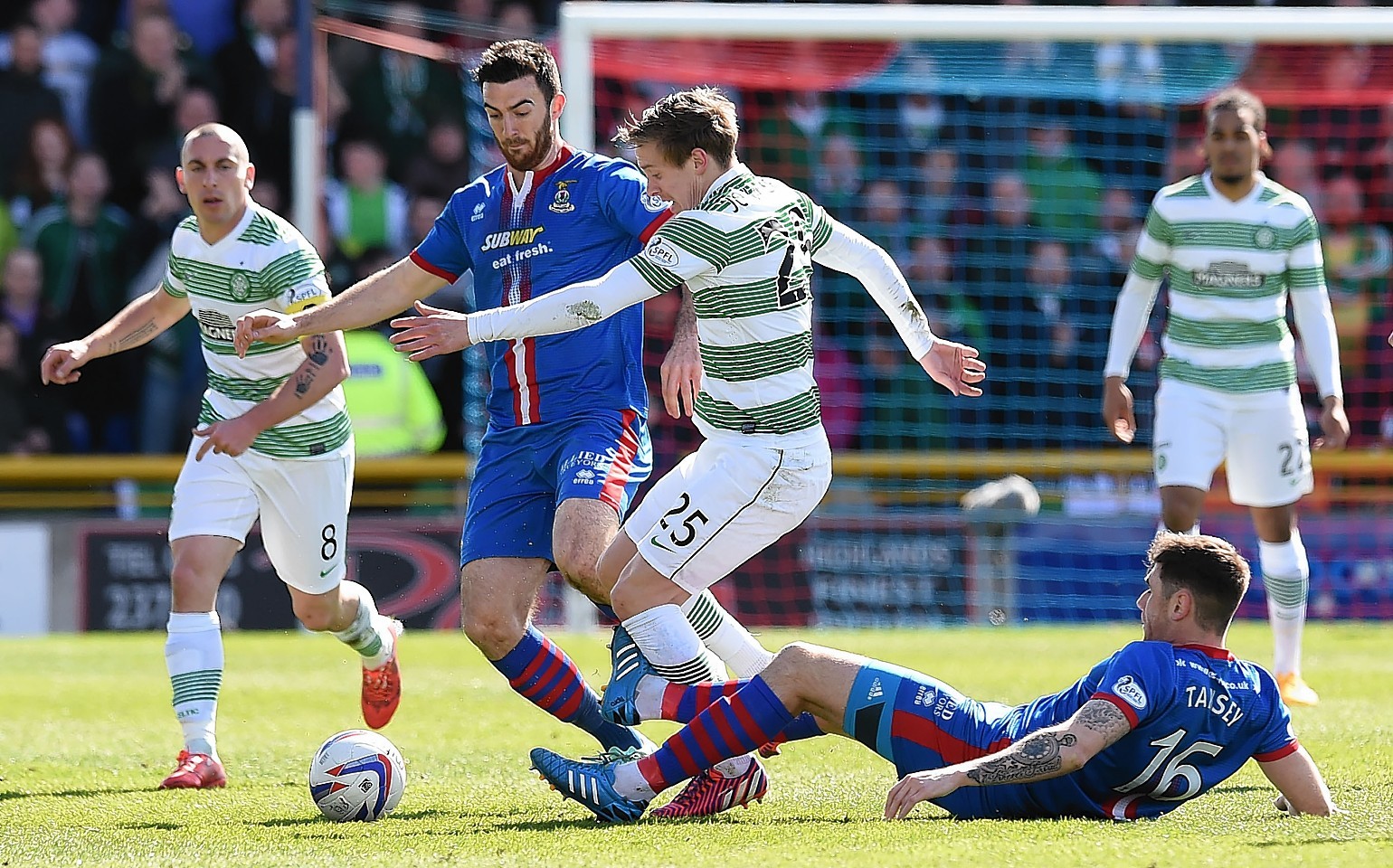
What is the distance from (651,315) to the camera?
15.5 meters

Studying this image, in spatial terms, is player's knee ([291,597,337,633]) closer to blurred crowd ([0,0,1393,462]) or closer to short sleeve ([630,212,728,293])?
short sleeve ([630,212,728,293])

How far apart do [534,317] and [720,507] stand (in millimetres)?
862

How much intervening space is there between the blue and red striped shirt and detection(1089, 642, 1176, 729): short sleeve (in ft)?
7.33

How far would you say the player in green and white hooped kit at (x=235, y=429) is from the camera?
718 cm

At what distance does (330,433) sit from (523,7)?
10.3 metres

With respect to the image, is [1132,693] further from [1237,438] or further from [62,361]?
[62,361]

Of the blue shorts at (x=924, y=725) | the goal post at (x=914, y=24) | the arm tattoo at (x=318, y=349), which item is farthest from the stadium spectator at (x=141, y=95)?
the blue shorts at (x=924, y=725)

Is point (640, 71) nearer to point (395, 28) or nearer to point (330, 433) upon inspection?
point (395, 28)

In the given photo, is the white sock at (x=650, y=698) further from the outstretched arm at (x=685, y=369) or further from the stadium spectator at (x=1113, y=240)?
the stadium spectator at (x=1113, y=240)

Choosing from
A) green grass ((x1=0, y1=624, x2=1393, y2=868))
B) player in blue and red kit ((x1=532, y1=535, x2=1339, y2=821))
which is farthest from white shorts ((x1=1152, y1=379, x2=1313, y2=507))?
player in blue and red kit ((x1=532, y1=535, x2=1339, y2=821))

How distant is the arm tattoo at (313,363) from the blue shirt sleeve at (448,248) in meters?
0.60

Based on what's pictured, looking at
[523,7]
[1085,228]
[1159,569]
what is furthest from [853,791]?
[523,7]

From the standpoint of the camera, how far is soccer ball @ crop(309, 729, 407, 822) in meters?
5.95

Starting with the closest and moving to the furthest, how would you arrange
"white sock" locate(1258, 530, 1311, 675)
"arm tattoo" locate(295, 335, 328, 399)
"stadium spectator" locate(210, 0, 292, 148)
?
"arm tattoo" locate(295, 335, 328, 399) → "white sock" locate(1258, 530, 1311, 675) → "stadium spectator" locate(210, 0, 292, 148)
